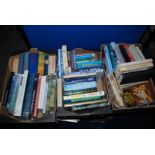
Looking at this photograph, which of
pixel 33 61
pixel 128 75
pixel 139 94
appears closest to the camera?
pixel 128 75

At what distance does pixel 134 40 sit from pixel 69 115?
1046mm

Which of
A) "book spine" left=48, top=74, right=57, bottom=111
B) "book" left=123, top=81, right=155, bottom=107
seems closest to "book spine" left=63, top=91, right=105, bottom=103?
"book spine" left=48, top=74, right=57, bottom=111

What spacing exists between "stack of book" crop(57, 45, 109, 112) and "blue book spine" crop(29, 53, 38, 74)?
208 mm

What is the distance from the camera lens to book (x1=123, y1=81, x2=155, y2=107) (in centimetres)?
147

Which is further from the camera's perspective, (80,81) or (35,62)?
(35,62)

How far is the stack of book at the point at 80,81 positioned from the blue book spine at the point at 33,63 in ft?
0.68

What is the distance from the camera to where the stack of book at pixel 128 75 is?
1.39 m

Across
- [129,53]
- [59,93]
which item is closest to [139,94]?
[129,53]

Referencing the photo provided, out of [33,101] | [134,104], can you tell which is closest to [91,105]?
[134,104]

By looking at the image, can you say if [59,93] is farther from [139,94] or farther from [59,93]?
[139,94]

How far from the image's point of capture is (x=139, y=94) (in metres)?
1.53

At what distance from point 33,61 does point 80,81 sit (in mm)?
486
